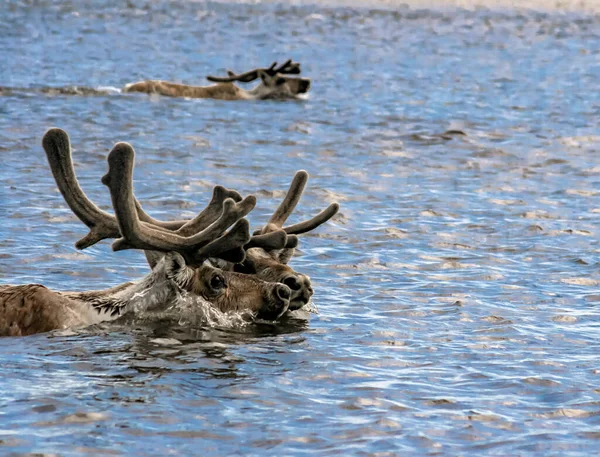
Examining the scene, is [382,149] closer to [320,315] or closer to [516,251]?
[516,251]

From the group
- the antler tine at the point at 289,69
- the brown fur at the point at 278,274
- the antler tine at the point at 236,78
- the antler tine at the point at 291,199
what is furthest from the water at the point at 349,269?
the antler tine at the point at 289,69

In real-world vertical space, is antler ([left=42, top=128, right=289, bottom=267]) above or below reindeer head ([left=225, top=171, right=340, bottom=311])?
above

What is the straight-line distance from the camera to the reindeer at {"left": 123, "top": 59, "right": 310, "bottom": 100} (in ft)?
74.5

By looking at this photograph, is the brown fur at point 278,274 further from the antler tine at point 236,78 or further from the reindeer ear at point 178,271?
the antler tine at point 236,78

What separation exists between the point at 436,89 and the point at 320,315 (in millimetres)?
17463

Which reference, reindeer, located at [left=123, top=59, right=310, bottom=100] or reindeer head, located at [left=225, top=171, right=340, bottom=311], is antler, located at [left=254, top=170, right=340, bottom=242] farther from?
reindeer, located at [left=123, top=59, right=310, bottom=100]

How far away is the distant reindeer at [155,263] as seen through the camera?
7754 millimetres

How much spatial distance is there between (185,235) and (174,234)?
14cm

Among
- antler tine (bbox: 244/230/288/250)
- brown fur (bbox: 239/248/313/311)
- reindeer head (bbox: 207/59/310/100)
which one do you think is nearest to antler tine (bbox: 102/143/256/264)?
antler tine (bbox: 244/230/288/250)

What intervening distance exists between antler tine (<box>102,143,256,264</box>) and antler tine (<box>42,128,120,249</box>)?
238 mm

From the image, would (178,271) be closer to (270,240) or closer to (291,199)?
(270,240)

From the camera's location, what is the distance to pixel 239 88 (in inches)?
939

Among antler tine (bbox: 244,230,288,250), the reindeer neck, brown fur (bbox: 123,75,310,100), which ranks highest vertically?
antler tine (bbox: 244,230,288,250)

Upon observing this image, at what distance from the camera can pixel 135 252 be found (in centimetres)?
1130
